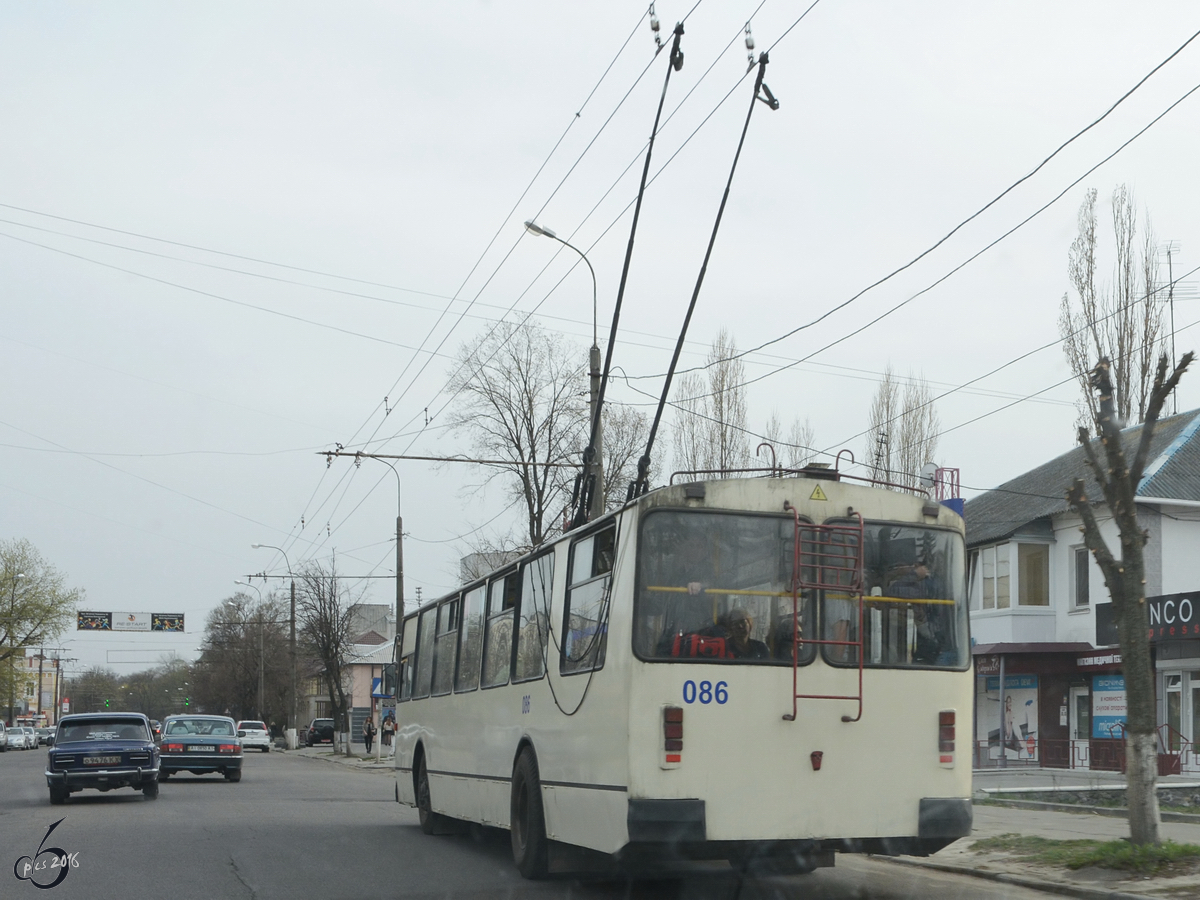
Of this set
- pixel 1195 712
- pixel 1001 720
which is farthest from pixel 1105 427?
pixel 1001 720

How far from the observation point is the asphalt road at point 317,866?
10539 mm

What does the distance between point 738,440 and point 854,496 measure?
1442 inches

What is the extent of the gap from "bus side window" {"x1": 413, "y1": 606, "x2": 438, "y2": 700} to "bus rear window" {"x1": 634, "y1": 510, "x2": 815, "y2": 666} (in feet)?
26.3

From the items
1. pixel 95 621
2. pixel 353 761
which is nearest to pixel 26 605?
pixel 95 621

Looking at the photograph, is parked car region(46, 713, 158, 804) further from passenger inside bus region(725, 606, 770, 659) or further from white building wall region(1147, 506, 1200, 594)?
white building wall region(1147, 506, 1200, 594)

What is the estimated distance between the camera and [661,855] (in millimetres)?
8969

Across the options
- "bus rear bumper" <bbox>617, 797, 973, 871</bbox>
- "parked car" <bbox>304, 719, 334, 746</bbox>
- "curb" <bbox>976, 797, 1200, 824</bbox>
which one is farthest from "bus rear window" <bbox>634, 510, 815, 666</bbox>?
"parked car" <bbox>304, 719, 334, 746</bbox>

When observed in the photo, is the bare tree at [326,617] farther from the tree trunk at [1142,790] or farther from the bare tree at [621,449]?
the tree trunk at [1142,790]

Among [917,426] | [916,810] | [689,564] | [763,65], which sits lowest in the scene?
[916,810]

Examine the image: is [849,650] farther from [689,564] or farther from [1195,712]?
[1195,712]

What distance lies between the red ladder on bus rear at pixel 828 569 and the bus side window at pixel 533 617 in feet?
8.83

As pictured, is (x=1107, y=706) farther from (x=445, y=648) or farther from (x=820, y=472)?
(x=820, y=472)

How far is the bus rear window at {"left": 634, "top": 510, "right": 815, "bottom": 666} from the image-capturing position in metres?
9.09

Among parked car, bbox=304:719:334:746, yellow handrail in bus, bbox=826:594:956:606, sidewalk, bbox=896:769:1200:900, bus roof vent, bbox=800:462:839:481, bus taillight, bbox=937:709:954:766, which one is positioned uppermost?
bus roof vent, bbox=800:462:839:481
